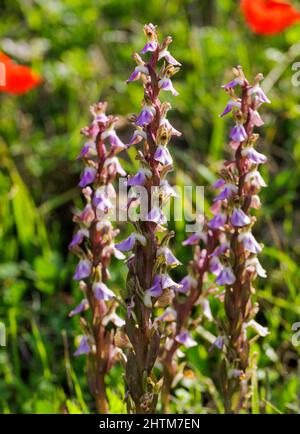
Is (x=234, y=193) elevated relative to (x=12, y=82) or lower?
lower

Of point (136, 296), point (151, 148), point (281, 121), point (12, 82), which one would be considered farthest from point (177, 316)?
point (281, 121)

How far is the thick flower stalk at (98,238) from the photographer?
2127 millimetres

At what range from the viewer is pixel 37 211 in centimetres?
364

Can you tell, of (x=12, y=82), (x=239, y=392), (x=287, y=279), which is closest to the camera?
(x=239, y=392)

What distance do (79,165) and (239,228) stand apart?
2.01 metres

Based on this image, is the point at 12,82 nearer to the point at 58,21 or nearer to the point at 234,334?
the point at 58,21

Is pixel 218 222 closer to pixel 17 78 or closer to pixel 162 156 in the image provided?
pixel 162 156

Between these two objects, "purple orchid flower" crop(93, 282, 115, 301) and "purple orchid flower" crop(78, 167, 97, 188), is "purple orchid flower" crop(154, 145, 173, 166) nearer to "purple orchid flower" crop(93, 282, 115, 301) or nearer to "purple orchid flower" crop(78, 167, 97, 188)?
"purple orchid flower" crop(78, 167, 97, 188)

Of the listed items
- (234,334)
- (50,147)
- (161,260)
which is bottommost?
(234,334)

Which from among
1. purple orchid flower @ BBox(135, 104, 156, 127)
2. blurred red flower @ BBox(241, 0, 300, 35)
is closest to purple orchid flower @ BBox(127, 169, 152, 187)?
purple orchid flower @ BBox(135, 104, 156, 127)

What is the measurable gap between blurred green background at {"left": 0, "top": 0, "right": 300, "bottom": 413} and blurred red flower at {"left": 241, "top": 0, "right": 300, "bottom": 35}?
356 mm

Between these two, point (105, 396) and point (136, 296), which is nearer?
point (136, 296)

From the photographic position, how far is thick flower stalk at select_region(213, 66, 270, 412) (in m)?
2.00

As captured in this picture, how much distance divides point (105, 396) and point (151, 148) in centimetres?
91
